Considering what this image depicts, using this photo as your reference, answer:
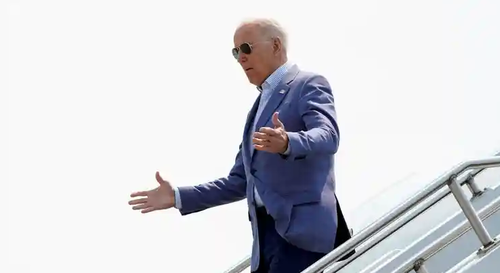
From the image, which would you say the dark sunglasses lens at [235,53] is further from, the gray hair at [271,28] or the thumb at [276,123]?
the thumb at [276,123]

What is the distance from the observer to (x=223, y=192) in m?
2.98

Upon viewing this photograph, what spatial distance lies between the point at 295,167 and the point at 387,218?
295 millimetres

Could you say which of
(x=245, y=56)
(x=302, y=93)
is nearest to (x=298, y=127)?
(x=302, y=93)

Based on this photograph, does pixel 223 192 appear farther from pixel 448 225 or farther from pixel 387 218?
pixel 448 225

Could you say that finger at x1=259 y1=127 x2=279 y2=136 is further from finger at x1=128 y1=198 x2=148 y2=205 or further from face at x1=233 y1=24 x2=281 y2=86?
finger at x1=128 y1=198 x2=148 y2=205

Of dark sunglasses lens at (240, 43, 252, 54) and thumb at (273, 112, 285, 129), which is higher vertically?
dark sunglasses lens at (240, 43, 252, 54)

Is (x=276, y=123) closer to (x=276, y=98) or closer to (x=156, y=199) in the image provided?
(x=276, y=98)

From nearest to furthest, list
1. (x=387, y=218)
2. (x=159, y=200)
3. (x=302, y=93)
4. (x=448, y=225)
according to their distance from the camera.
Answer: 1. (x=387, y=218)
2. (x=302, y=93)
3. (x=159, y=200)
4. (x=448, y=225)

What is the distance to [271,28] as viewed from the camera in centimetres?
284

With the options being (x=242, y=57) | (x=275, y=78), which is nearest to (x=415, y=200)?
(x=275, y=78)

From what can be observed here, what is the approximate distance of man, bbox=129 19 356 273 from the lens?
260 centimetres

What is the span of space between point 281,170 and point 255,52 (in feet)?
1.23

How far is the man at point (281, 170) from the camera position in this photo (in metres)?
2.60

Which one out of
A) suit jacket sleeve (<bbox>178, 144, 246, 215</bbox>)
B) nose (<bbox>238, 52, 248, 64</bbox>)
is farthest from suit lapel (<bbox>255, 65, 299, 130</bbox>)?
suit jacket sleeve (<bbox>178, 144, 246, 215</bbox>)
